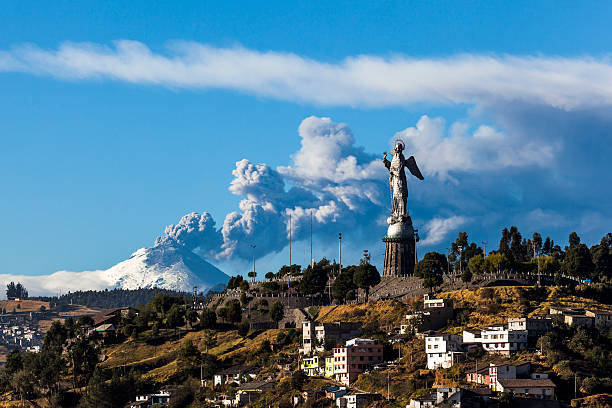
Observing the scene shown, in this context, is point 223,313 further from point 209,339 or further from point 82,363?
point 82,363

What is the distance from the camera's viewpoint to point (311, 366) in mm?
151250

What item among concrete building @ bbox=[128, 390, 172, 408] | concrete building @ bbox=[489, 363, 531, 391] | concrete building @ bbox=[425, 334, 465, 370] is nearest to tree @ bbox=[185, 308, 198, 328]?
concrete building @ bbox=[128, 390, 172, 408]

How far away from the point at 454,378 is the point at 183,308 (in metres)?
77.4

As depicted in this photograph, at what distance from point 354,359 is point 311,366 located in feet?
29.1

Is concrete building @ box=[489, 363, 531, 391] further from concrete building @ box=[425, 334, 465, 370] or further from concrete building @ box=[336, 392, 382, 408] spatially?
concrete building @ box=[336, 392, 382, 408]

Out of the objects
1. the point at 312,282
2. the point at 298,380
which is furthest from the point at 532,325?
the point at 312,282

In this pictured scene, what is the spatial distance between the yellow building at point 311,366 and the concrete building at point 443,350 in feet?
53.2

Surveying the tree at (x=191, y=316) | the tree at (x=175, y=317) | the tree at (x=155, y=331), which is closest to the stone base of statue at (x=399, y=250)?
the tree at (x=191, y=316)

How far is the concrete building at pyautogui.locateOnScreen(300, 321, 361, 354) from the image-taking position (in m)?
159

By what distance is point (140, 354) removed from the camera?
609 feet

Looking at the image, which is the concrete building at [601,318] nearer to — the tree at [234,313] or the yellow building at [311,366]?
the yellow building at [311,366]

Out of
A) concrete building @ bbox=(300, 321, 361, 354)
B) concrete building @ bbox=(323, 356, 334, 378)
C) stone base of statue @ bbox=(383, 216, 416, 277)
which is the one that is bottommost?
concrete building @ bbox=(323, 356, 334, 378)

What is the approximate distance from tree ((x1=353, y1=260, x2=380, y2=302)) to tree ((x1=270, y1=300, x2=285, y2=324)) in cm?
1306

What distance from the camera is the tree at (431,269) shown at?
571 feet
